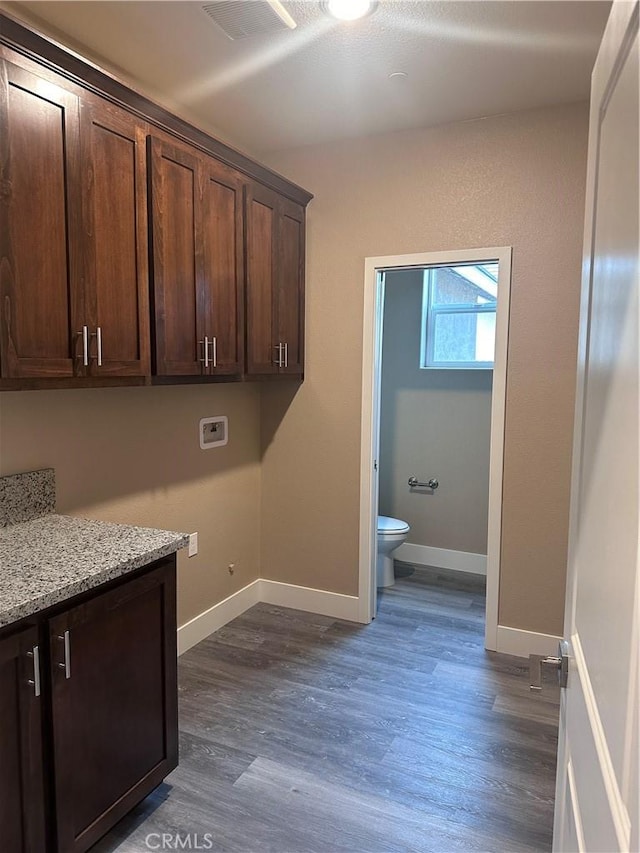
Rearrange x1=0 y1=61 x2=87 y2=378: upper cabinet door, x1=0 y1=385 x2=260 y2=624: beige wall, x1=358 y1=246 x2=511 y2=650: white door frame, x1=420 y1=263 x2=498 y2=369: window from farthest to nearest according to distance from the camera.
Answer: x1=420 y1=263 x2=498 y2=369: window → x1=358 y1=246 x2=511 y2=650: white door frame → x1=0 y1=385 x2=260 y2=624: beige wall → x1=0 y1=61 x2=87 y2=378: upper cabinet door

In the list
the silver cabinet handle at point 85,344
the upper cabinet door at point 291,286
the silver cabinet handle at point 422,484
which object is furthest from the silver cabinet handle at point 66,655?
the silver cabinet handle at point 422,484

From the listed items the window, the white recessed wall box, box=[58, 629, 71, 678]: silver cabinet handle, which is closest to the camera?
box=[58, 629, 71, 678]: silver cabinet handle

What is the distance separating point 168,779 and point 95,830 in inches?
17.7

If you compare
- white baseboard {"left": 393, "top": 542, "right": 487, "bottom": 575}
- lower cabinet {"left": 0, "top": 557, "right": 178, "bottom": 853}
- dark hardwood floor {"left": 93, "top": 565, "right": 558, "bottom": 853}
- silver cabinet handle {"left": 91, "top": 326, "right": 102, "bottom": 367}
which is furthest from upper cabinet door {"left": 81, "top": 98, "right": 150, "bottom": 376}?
white baseboard {"left": 393, "top": 542, "right": 487, "bottom": 575}

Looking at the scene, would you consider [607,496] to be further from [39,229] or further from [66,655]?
[39,229]

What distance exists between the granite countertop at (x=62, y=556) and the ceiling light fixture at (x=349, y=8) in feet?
6.20

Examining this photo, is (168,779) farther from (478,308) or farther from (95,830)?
(478,308)

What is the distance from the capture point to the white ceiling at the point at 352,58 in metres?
2.04

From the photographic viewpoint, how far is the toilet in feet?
12.7

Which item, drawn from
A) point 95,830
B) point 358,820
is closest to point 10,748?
point 95,830

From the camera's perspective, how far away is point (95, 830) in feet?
5.49

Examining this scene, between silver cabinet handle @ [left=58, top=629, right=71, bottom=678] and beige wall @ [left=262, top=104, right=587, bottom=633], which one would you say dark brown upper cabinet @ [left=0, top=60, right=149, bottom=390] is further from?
beige wall @ [left=262, top=104, right=587, bottom=633]

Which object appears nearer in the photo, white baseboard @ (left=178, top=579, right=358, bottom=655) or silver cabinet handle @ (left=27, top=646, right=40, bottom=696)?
silver cabinet handle @ (left=27, top=646, right=40, bottom=696)

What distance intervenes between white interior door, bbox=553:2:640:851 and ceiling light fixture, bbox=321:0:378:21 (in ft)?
4.05
